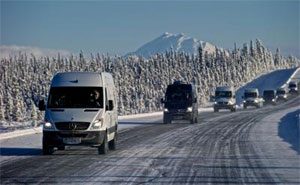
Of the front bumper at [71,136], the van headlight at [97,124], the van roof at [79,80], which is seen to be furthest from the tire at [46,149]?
the van roof at [79,80]

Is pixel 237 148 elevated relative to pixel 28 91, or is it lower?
lower

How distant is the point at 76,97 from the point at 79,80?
2.13 feet

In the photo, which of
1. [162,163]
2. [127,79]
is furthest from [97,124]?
[127,79]

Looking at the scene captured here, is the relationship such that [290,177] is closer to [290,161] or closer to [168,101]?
[290,161]

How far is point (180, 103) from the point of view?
36.8 meters

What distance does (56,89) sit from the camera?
18.6 m

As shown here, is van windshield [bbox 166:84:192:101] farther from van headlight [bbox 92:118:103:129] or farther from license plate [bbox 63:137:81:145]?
license plate [bbox 63:137:81:145]

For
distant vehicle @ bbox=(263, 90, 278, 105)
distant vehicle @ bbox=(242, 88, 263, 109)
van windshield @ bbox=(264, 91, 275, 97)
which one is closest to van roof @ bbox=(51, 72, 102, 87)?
distant vehicle @ bbox=(242, 88, 263, 109)

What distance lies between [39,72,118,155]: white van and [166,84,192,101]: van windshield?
1807 centimetres

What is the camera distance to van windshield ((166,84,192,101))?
121ft

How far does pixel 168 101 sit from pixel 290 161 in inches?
861

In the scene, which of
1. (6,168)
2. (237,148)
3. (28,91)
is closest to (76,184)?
(6,168)

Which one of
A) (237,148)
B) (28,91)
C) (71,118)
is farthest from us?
(28,91)

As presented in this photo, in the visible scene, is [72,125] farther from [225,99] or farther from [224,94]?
[224,94]
